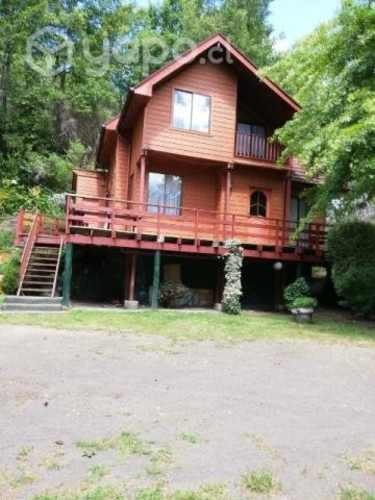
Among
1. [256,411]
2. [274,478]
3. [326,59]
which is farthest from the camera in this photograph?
[326,59]

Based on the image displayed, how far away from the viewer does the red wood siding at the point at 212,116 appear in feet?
48.9

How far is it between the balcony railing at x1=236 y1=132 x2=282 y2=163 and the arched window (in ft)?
4.69

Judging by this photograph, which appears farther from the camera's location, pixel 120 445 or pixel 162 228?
pixel 162 228

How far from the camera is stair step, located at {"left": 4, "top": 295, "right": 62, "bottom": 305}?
11.7 meters

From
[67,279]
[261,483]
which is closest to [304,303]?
[67,279]

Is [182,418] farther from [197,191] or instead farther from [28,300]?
[197,191]

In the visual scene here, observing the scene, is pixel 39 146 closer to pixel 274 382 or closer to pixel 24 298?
pixel 24 298

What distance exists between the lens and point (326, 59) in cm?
1277

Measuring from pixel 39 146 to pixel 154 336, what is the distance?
73.8ft

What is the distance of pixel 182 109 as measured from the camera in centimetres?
1545

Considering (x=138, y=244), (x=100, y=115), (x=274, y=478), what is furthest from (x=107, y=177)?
(x=274, y=478)

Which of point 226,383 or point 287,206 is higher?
point 287,206

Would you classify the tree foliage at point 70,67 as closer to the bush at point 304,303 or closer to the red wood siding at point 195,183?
the red wood siding at point 195,183

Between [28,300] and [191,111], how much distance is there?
8452 millimetres
